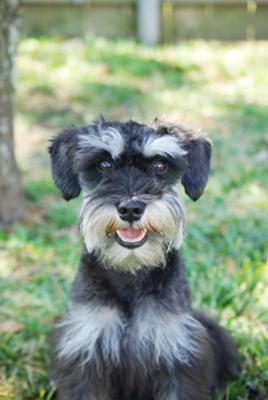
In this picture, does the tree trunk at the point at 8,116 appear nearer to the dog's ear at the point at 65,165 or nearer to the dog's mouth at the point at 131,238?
the dog's ear at the point at 65,165

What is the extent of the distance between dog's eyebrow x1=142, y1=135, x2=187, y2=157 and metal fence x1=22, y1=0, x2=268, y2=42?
287 inches

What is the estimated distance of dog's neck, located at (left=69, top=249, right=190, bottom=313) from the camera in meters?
3.35

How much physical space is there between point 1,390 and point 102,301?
0.91 meters

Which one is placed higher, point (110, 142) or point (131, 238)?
point (110, 142)

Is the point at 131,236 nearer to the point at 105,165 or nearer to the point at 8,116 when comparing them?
the point at 105,165

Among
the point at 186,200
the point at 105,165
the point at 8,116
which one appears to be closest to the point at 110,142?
the point at 105,165

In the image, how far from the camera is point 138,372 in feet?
11.1

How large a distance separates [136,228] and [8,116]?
286cm

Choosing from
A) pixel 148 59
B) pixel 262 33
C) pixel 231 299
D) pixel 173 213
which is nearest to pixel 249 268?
pixel 231 299

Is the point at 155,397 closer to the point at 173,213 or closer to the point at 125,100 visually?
the point at 173,213

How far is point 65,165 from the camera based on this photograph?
3371mm

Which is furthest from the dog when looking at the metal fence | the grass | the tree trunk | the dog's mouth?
the metal fence

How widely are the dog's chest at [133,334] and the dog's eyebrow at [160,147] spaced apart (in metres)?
0.77

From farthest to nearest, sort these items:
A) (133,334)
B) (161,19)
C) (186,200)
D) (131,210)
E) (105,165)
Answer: (161,19)
(186,200)
(133,334)
(105,165)
(131,210)
